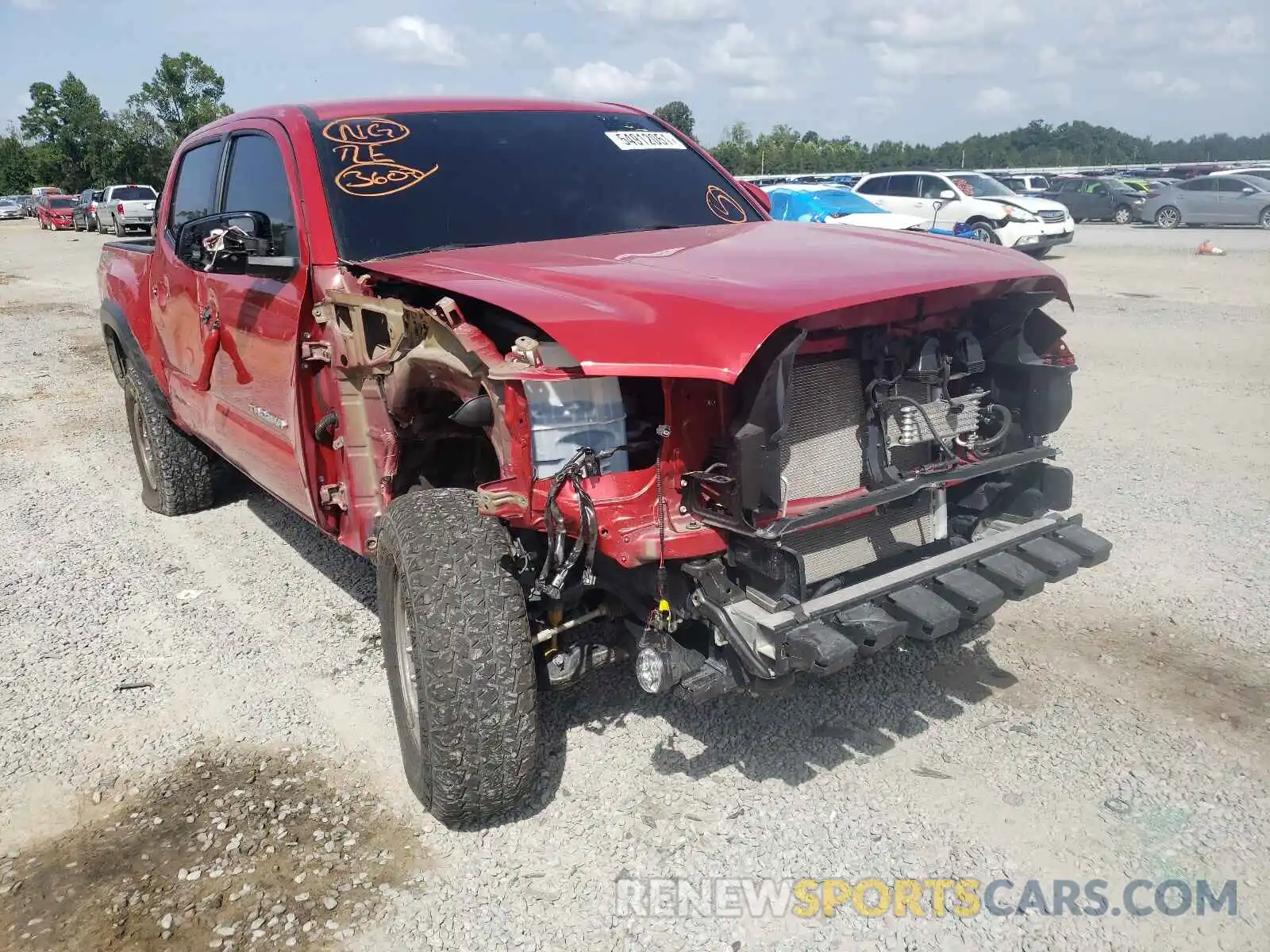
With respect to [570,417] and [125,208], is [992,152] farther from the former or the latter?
[570,417]

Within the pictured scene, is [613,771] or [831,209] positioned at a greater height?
[831,209]

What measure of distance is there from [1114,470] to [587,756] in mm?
4060

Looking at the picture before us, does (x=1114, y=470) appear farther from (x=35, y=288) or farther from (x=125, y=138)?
(x=125, y=138)

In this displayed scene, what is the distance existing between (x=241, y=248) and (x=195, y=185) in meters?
1.76

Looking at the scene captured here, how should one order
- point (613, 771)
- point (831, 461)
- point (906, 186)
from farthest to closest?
point (906, 186) < point (613, 771) < point (831, 461)

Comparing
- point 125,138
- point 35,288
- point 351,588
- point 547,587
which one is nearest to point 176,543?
point 351,588

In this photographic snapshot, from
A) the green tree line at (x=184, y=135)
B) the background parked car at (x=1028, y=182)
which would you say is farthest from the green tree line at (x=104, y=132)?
the background parked car at (x=1028, y=182)

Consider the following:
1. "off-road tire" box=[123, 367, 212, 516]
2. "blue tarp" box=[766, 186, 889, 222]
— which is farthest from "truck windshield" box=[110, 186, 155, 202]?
"off-road tire" box=[123, 367, 212, 516]

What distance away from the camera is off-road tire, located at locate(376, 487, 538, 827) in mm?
2680

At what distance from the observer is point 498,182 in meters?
3.89

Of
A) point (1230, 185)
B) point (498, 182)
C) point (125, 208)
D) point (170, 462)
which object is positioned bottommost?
point (170, 462)

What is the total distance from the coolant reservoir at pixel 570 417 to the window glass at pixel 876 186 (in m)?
18.9

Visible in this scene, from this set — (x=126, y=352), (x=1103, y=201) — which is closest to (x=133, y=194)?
(x=1103, y=201)

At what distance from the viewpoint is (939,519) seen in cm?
316
